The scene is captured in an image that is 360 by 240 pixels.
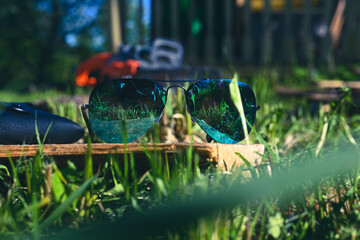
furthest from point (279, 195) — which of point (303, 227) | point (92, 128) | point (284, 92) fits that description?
point (284, 92)

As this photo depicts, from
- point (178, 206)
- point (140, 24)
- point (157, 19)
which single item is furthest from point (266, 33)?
point (178, 206)

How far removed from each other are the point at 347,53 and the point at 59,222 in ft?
25.5

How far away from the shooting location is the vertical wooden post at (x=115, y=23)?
670cm

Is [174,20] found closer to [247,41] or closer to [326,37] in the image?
[247,41]

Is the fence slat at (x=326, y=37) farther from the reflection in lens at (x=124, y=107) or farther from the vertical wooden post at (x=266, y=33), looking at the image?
the reflection in lens at (x=124, y=107)

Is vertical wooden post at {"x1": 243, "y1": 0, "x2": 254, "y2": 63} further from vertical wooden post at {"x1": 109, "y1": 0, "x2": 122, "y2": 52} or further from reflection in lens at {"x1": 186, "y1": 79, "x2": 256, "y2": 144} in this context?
reflection in lens at {"x1": 186, "y1": 79, "x2": 256, "y2": 144}

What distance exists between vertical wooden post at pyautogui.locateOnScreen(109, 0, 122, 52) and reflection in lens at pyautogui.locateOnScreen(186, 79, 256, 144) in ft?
17.3

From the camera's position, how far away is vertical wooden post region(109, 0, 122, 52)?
6703 mm

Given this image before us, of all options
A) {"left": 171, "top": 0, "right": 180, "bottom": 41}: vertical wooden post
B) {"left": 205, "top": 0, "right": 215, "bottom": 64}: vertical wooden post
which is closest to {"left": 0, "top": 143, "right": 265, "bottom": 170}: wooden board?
{"left": 205, "top": 0, "right": 215, "bottom": 64}: vertical wooden post

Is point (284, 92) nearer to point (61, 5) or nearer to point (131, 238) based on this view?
point (131, 238)

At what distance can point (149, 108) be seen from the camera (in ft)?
5.91

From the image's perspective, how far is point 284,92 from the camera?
14.2 ft

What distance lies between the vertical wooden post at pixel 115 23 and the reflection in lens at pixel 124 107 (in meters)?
5.19

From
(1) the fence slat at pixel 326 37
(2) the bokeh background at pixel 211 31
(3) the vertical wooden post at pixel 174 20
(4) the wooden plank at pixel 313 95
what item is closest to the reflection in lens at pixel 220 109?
(4) the wooden plank at pixel 313 95
